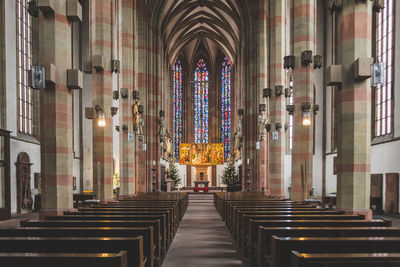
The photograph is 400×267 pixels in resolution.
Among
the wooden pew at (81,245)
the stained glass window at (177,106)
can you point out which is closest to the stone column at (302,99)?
the wooden pew at (81,245)

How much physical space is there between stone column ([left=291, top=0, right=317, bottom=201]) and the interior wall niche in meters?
12.7

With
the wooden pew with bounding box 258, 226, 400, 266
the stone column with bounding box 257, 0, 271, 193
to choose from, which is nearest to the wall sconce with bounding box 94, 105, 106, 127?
the wooden pew with bounding box 258, 226, 400, 266

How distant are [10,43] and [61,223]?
44.8 ft

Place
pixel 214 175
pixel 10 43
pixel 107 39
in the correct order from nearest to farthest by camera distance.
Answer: pixel 107 39, pixel 10 43, pixel 214 175

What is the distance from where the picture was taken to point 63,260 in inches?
137

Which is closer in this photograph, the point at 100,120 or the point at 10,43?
the point at 100,120

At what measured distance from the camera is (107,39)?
14.9 metres

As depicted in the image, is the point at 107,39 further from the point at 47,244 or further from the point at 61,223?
the point at 47,244

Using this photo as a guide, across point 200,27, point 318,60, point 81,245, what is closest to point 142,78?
point 318,60

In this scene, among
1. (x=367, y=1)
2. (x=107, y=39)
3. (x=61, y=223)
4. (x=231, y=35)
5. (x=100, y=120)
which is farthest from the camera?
(x=231, y=35)

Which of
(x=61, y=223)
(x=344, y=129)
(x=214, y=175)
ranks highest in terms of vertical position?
(x=344, y=129)

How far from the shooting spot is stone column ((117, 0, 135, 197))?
62.0 feet

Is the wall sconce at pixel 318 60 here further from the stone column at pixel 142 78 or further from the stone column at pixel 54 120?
the stone column at pixel 142 78

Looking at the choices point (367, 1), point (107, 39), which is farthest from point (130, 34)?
point (367, 1)
